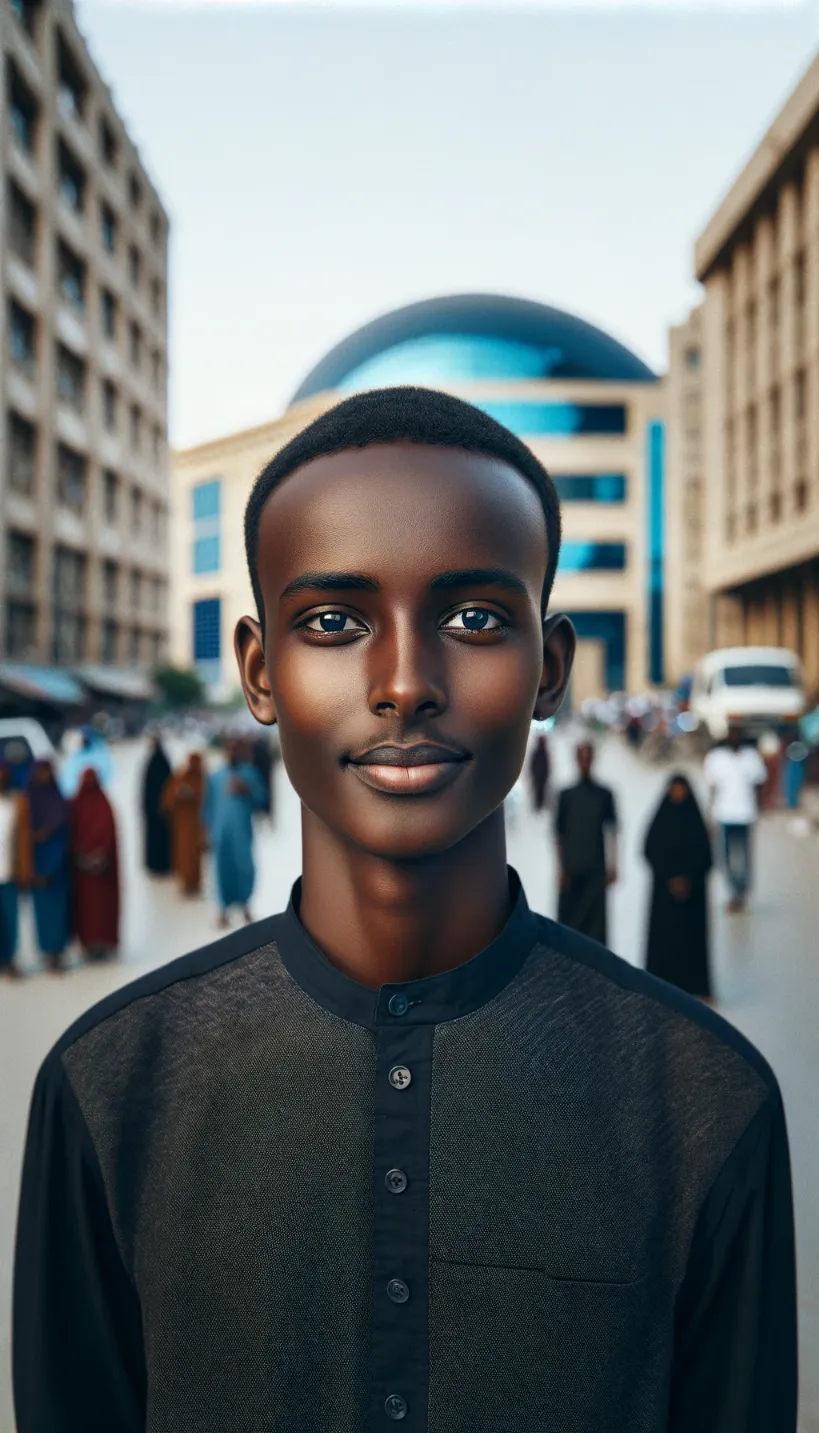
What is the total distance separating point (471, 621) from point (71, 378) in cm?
3571

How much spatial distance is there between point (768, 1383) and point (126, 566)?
39.4 m

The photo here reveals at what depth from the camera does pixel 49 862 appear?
288 inches

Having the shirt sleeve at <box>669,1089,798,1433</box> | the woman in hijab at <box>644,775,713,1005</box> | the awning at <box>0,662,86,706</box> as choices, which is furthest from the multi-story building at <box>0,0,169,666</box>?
the shirt sleeve at <box>669,1089,798,1433</box>

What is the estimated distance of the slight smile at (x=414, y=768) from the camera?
1.05 meters

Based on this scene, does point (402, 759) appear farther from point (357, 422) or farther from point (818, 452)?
point (818, 452)

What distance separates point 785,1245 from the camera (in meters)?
1.16

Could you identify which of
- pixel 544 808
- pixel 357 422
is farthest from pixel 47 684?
pixel 357 422

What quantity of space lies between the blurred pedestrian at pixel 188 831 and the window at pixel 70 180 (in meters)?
26.4

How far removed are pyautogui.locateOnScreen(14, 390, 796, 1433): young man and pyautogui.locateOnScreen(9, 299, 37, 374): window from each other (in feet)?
98.2

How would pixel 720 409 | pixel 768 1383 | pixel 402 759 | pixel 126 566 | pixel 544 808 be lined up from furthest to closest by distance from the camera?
1. pixel 126 566
2. pixel 720 409
3. pixel 544 808
4. pixel 768 1383
5. pixel 402 759

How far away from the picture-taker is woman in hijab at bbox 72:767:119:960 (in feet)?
24.5

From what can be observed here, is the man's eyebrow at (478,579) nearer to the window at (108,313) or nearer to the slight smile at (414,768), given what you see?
the slight smile at (414,768)

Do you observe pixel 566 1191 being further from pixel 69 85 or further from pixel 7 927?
pixel 69 85

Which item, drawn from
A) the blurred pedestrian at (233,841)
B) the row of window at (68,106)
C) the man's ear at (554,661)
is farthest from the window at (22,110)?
the man's ear at (554,661)
